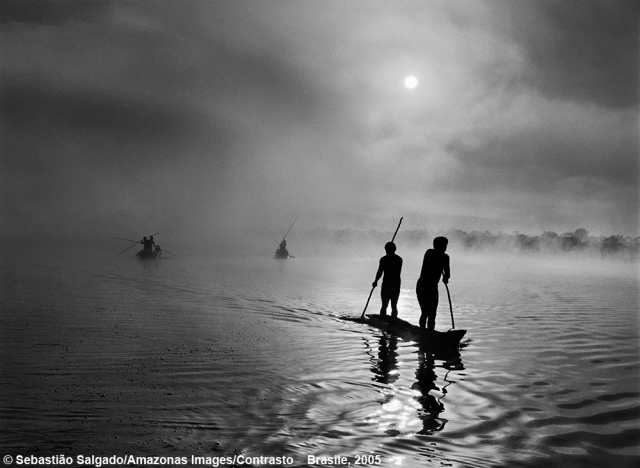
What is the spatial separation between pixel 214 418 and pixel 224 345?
6.00 m

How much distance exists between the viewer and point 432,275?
12898mm

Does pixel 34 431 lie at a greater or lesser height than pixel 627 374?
lesser

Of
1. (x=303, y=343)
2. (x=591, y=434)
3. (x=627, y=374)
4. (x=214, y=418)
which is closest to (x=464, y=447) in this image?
(x=591, y=434)

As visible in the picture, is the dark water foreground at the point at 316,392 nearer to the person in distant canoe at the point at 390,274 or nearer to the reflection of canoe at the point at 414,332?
the reflection of canoe at the point at 414,332

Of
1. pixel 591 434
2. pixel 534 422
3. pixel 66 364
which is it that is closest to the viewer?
pixel 591 434

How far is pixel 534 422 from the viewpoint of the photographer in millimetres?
6645

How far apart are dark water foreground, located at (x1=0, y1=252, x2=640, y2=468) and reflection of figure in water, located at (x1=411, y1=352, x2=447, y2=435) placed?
3 centimetres

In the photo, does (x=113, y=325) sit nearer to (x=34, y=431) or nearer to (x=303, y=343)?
(x=303, y=343)

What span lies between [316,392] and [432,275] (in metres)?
6.15

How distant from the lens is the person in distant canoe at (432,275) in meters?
12.8

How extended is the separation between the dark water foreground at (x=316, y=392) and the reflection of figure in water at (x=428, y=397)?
3 cm

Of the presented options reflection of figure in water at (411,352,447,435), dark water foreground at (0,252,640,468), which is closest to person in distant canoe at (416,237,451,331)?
dark water foreground at (0,252,640,468)

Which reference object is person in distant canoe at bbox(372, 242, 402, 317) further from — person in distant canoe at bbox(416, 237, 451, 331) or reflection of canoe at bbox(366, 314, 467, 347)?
person in distant canoe at bbox(416, 237, 451, 331)

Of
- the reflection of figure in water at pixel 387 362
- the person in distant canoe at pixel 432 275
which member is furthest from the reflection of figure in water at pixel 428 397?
the person in distant canoe at pixel 432 275
